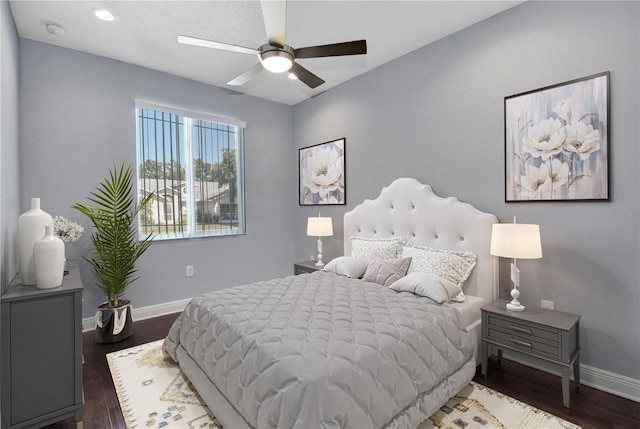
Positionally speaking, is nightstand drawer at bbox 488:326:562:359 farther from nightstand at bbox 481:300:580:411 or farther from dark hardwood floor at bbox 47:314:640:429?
dark hardwood floor at bbox 47:314:640:429

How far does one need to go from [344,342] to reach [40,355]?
65.7 inches

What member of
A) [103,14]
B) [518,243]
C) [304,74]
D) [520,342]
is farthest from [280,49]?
[520,342]

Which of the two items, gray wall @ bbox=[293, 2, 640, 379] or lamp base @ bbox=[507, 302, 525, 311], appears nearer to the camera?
gray wall @ bbox=[293, 2, 640, 379]

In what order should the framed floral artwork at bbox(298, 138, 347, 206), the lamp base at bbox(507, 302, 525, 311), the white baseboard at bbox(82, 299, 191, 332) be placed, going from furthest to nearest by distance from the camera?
the framed floral artwork at bbox(298, 138, 347, 206) < the white baseboard at bbox(82, 299, 191, 332) < the lamp base at bbox(507, 302, 525, 311)

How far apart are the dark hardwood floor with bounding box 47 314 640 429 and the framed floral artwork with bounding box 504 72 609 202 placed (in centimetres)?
137

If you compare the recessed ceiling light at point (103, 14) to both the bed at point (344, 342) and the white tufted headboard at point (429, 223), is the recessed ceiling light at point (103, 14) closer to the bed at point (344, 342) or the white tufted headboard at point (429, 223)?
the bed at point (344, 342)

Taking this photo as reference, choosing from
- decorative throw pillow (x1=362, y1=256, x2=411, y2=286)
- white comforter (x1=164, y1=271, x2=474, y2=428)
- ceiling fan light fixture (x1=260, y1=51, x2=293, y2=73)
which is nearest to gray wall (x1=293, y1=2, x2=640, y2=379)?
decorative throw pillow (x1=362, y1=256, x2=411, y2=286)

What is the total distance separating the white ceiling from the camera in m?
2.50

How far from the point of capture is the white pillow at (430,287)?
2.32 metres

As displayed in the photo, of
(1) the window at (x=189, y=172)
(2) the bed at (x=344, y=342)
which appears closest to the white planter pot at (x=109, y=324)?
(2) the bed at (x=344, y=342)

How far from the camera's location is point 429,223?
9.99 feet

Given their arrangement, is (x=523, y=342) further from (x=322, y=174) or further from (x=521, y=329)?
(x=322, y=174)

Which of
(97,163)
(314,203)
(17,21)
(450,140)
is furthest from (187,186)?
(450,140)

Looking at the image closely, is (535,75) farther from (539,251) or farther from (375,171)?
(375,171)
